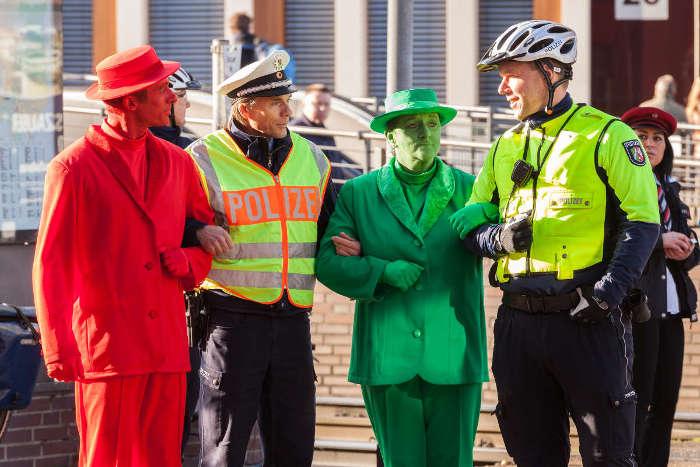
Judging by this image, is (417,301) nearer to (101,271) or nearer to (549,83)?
(549,83)

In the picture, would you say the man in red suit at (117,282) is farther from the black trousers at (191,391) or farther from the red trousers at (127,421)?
the black trousers at (191,391)

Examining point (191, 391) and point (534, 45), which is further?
point (191, 391)

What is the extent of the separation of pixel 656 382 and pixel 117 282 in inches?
128

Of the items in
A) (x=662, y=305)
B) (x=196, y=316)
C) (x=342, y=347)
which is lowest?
(x=342, y=347)

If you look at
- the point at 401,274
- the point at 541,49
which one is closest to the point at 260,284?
the point at 401,274

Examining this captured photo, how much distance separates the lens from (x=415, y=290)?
6453 millimetres

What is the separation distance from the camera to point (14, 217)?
311 inches

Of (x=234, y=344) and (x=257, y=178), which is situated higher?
(x=257, y=178)

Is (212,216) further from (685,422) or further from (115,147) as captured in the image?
Answer: (685,422)

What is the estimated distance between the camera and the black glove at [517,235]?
5867 millimetres

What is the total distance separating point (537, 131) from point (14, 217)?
3.13 m

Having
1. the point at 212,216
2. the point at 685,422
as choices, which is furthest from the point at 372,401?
the point at 685,422

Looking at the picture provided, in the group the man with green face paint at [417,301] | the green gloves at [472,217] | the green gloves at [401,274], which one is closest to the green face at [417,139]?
the man with green face paint at [417,301]

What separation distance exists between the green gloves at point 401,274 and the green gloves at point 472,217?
0.25 metres
